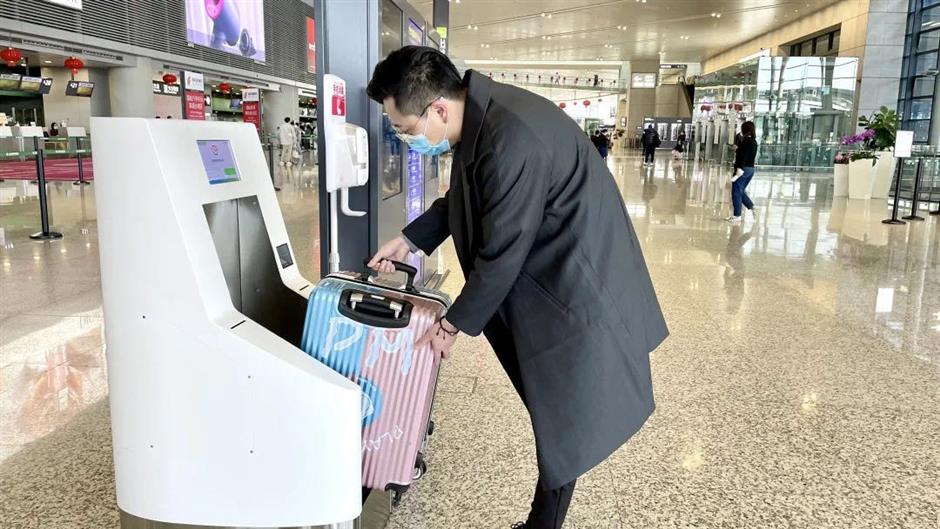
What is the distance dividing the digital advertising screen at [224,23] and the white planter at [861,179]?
1413cm

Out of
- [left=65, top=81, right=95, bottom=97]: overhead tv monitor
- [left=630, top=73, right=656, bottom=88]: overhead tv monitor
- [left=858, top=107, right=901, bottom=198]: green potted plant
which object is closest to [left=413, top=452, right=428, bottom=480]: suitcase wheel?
[left=858, top=107, right=901, bottom=198]: green potted plant

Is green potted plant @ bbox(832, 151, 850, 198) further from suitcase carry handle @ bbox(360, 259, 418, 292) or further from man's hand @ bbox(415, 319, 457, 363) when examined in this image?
man's hand @ bbox(415, 319, 457, 363)

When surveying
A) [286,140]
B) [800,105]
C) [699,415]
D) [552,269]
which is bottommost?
[699,415]

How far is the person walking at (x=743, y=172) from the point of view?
9.59 metres

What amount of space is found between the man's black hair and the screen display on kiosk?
392mm

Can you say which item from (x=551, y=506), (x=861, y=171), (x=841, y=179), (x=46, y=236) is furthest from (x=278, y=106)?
(x=551, y=506)

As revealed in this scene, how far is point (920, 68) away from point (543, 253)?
21982 millimetres

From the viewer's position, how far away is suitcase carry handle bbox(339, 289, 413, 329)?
5.18 feet

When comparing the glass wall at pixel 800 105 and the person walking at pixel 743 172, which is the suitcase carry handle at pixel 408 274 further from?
the glass wall at pixel 800 105

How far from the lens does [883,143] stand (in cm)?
1248

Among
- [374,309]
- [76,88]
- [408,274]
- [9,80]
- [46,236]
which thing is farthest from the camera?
[9,80]

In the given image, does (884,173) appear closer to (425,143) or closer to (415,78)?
(425,143)

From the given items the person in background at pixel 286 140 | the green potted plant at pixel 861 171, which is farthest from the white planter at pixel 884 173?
the person in background at pixel 286 140

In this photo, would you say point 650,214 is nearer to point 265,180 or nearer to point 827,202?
point 827,202
